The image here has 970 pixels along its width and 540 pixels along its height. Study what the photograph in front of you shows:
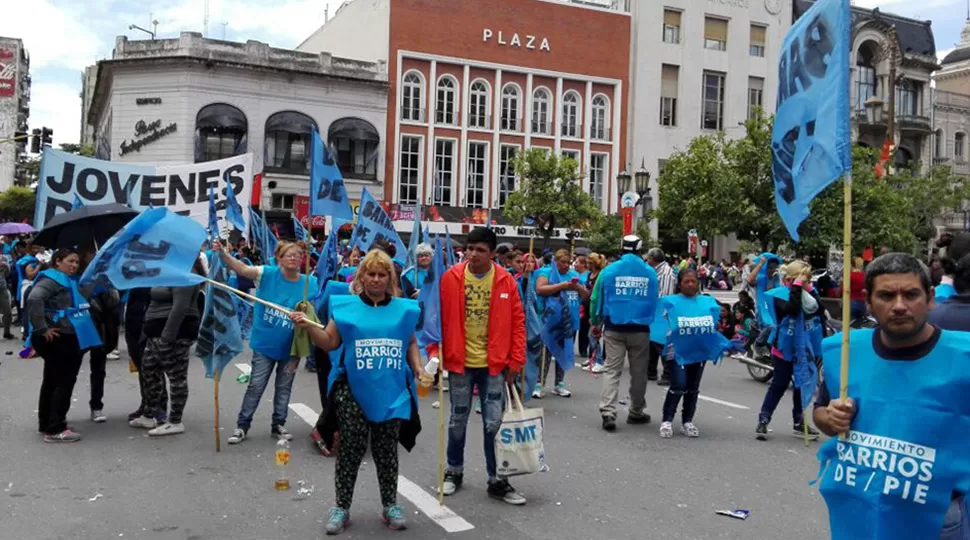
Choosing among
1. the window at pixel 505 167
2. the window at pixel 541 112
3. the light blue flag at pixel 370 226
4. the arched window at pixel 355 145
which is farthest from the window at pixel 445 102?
the light blue flag at pixel 370 226

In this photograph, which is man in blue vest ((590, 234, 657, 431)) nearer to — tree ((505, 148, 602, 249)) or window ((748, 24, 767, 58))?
tree ((505, 148, 602, 249))

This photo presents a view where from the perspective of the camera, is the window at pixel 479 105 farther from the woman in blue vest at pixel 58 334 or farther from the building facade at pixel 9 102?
the building facade at pixel 9 102

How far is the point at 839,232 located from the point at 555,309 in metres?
19.6

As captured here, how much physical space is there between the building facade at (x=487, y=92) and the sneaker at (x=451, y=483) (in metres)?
31.0

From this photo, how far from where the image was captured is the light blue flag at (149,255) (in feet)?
18.8

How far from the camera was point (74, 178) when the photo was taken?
1034 cm

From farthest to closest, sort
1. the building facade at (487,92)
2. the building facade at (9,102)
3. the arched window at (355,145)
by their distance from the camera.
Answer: the building facade at (9,102), the building facade at (487,92), the arched window at (355,145)

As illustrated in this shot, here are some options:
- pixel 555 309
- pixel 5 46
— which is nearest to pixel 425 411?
pixel 555 309

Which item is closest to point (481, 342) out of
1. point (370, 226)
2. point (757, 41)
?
point (370, 226)

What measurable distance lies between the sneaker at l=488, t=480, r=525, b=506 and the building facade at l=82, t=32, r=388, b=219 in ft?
94.2

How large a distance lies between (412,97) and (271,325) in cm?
3277

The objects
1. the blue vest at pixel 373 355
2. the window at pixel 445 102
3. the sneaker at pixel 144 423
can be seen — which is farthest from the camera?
the window at pixel 445 102

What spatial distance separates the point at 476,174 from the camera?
4025 cm

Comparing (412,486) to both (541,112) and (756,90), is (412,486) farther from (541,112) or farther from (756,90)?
(756,90)
